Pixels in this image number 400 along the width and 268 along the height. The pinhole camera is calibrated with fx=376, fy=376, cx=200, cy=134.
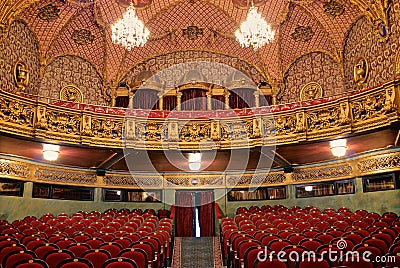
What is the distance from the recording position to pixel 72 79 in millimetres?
16078

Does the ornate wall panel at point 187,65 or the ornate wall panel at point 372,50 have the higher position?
the ornate wall panel at point 187,65

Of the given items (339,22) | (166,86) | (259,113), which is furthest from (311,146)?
(166,86)

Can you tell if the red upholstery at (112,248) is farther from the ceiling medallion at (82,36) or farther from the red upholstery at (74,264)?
the ceiling medallion at (82,36)

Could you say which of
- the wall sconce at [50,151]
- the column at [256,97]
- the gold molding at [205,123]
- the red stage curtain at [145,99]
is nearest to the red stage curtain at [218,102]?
the column at [256,97]

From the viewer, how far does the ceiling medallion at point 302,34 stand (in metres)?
15.7

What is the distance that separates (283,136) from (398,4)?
5.01m

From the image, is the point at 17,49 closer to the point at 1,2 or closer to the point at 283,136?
the point at 1,2

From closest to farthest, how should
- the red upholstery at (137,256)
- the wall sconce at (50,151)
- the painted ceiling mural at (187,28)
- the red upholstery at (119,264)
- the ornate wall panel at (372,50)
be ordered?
the red upholstery at (119,264) → the red upholstery at (137,256) → the wall sconce at (50,151) → the ornate wall panel at (372,50) → the painted ceiling mural at (187,28)

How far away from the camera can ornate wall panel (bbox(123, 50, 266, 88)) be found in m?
17.7

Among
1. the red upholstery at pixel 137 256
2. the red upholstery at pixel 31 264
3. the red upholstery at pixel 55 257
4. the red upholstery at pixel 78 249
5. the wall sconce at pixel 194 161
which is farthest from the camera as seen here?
the wall sconce at pixel 194 161

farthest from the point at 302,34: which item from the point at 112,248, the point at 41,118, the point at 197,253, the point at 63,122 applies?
the point at 112,248

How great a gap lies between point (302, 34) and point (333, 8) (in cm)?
198

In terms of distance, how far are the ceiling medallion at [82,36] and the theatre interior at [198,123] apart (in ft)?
0.19

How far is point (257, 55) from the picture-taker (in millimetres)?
17281
